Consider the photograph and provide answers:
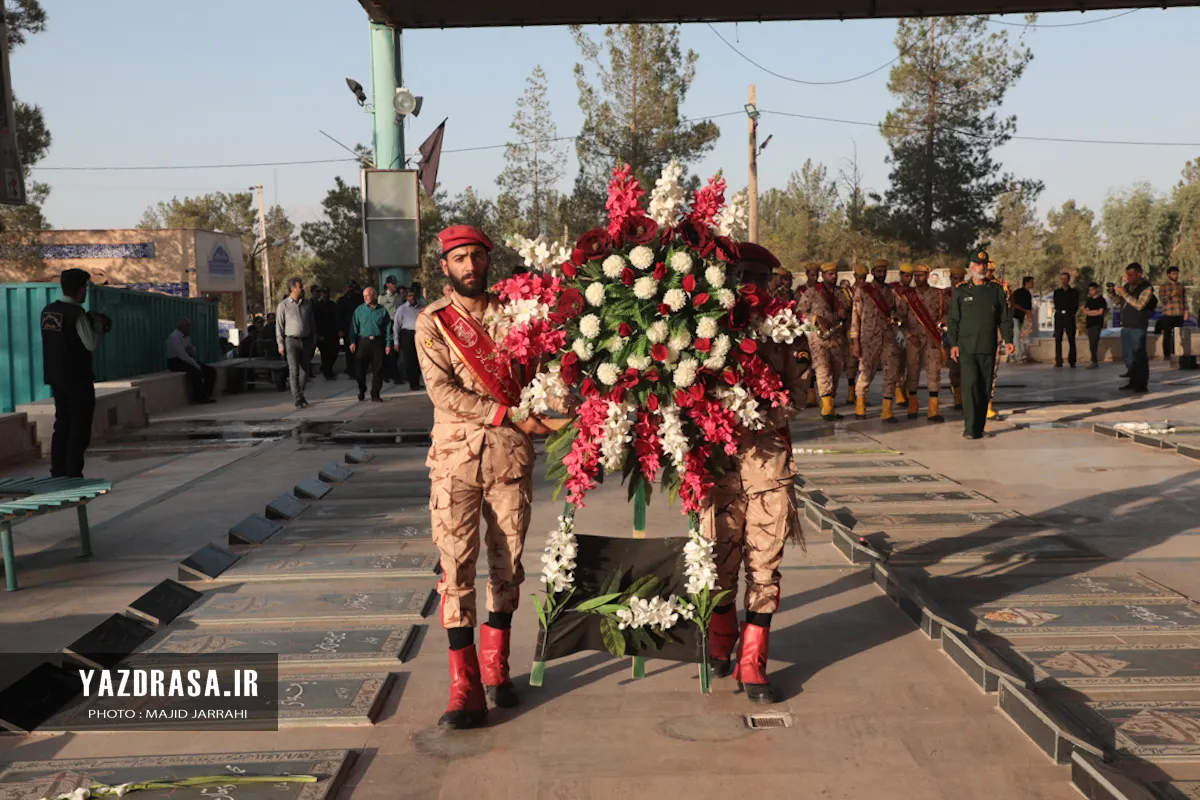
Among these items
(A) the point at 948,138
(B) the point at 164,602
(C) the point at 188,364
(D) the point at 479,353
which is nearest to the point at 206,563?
(B) the point at 164,602

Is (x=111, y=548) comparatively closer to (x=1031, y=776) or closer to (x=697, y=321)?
(x=697, y=321)

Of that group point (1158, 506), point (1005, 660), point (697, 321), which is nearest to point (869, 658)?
point (1005, 660)

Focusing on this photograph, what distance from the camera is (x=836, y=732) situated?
4871 mm

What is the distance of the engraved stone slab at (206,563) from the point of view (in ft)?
25.4

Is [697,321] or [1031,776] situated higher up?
[697,321]

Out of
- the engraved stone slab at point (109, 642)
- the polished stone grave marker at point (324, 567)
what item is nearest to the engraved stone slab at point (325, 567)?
the polished stone grave marker at point (324, 567)

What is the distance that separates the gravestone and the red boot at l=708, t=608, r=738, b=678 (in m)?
6.97

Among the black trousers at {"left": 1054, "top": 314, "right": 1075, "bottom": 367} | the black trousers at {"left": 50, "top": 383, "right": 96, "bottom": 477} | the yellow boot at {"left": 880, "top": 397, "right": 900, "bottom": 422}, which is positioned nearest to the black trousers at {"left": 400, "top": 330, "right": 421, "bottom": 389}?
the yellow boot at {"left": 880, "top": 397, "right": 900, "bottom": 422}

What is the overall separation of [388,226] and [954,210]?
3524cm

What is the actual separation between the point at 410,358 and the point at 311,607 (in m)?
15.5

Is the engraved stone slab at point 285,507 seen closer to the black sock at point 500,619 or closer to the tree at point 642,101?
the black sock at point 500,619

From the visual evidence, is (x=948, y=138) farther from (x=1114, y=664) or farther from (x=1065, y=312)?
(x=1114, y=664)

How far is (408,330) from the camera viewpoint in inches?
822

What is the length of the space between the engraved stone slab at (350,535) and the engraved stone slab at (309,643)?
92.2 inches
